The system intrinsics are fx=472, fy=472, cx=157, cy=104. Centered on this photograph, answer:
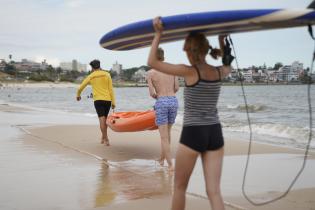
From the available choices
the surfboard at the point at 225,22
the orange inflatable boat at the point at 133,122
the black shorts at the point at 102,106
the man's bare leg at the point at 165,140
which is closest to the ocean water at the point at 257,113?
the orange inflatable boat at the point at 133,122

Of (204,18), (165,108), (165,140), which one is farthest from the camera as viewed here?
(165,140)

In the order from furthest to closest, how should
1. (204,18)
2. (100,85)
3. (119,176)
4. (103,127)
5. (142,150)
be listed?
(103,127)
(100,85)
(142,150)
(119,176)
(204,18)

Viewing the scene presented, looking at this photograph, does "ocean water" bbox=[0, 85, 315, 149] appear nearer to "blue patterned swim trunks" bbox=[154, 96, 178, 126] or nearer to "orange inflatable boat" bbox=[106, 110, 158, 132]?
"orange inflatable boat" bbox=[106, 110, 158, 132]

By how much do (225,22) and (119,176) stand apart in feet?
11.2

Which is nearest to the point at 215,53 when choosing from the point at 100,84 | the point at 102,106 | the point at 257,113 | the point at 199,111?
the point at 199,111

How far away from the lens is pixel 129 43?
170 inches

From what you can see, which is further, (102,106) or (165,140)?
(102,106)

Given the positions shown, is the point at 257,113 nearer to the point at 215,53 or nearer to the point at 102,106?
the point at 102,106

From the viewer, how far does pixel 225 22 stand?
3.47 meters

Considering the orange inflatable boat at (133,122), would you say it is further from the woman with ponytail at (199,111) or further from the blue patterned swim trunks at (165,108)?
the woman with ponytail at (199,111)

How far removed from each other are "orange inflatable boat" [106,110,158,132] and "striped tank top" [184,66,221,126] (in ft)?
14.8

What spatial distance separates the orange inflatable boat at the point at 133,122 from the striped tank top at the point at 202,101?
4513 mm

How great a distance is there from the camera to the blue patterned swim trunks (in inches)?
255

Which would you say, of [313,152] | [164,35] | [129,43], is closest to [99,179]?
[129,43]
